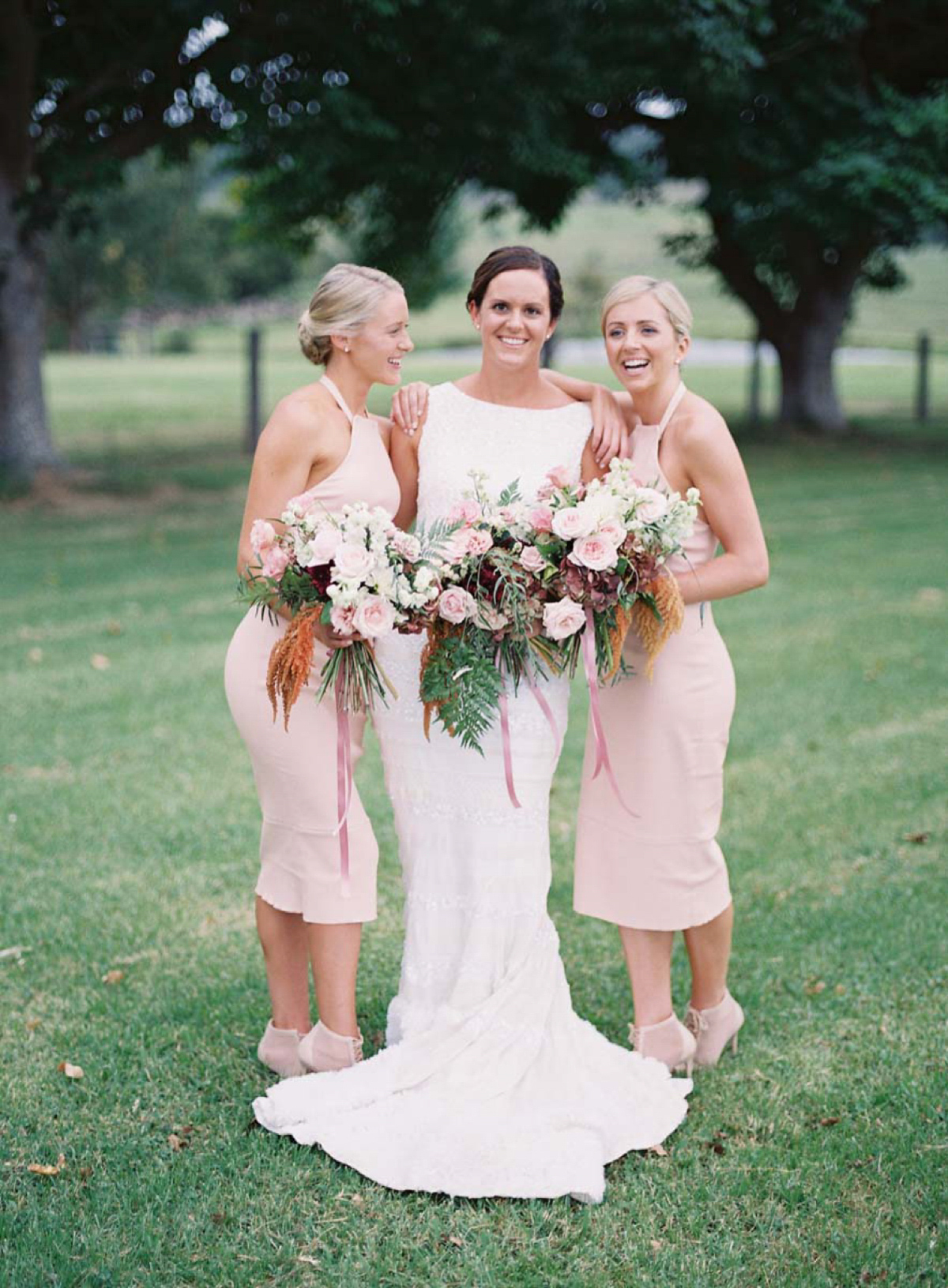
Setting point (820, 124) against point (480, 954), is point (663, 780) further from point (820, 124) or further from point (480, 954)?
point (820, 124)

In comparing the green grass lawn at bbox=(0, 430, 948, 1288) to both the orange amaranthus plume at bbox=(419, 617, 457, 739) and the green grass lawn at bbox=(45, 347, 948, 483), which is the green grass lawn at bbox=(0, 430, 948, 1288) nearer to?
the orange amaranthus plume at bbox=(419, 617, 457, 739)

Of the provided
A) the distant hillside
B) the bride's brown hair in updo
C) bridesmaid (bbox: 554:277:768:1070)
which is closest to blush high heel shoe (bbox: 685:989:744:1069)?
bridesmaid (bbox: 554:277:768:1070)

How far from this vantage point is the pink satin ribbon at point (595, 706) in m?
3.80

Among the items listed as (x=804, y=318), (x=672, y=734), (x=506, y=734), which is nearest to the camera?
(x=506, y=734)

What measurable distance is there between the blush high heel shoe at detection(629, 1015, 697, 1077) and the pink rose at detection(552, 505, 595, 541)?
1712mm

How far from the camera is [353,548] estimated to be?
3.53 metres

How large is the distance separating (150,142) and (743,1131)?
14.8 m

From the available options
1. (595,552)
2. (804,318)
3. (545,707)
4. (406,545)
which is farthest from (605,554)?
(804,318)

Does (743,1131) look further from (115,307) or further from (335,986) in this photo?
(115,307)

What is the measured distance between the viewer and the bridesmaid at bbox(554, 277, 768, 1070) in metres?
4.09

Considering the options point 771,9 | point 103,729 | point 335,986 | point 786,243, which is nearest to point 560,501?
point 335,986

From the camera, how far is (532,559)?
3619 millimetres

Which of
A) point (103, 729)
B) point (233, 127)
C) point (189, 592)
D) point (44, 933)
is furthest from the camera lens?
point (233, 127)

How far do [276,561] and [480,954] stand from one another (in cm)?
132
